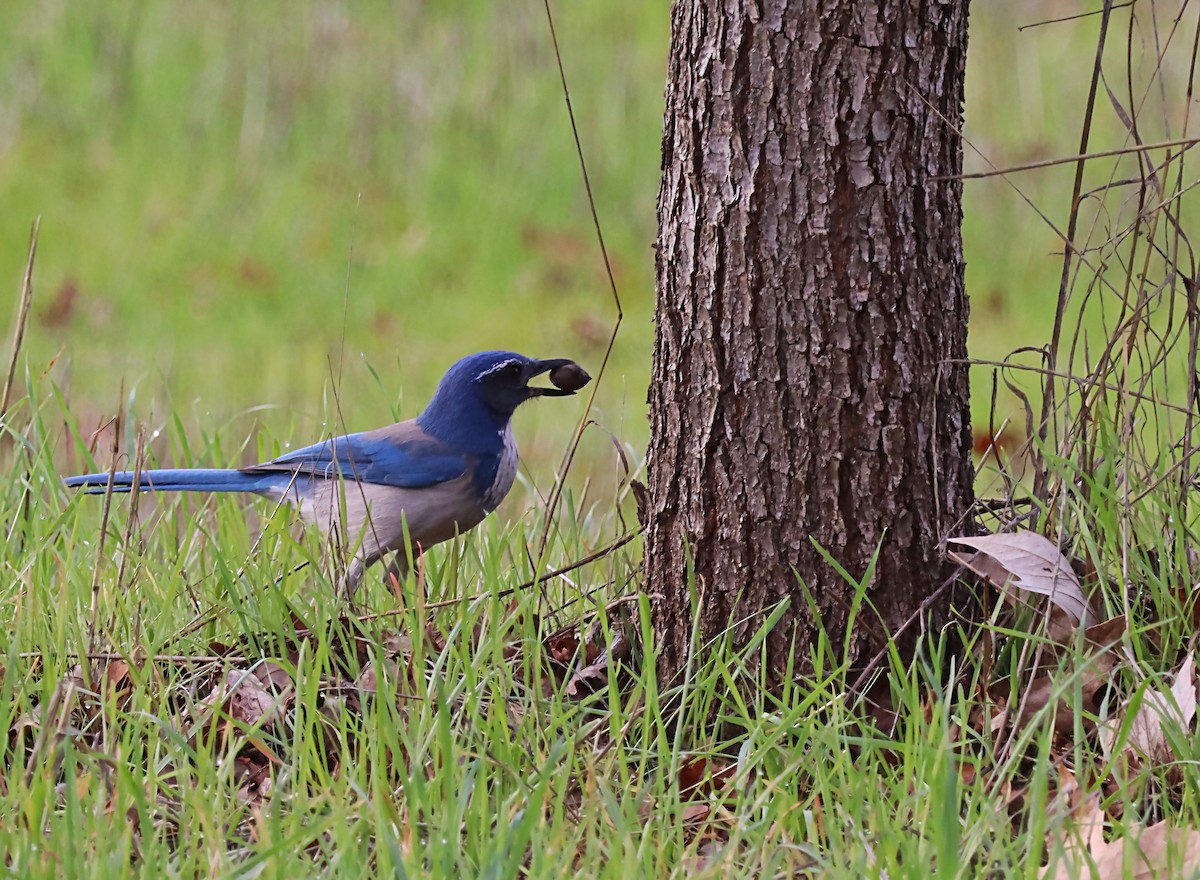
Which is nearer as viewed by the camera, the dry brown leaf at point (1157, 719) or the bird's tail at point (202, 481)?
the dry brown leaf at point (1157, 719)

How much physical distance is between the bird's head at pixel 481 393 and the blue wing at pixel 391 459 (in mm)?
70

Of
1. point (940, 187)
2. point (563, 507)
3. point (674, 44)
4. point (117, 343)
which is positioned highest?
point (674, 44)

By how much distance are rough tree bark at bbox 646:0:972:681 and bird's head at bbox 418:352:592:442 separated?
4.97ft

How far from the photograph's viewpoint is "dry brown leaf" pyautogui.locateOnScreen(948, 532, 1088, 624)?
284cm

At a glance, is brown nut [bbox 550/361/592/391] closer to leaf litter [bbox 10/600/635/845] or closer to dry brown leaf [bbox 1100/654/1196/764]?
leaf litter [bbox 10/600/635/845]

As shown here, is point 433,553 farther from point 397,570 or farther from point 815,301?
point 815,301

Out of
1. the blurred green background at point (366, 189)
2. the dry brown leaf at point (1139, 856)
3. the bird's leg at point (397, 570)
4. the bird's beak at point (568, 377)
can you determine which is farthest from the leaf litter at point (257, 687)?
the blurred green background at point (366, 189)

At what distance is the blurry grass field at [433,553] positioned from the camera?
2.42 meters

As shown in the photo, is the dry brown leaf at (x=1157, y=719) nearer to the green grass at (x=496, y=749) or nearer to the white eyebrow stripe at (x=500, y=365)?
the green grass at (x=496, y=749)

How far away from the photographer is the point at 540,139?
909 cm

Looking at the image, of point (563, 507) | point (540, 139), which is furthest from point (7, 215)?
point (563, 507)

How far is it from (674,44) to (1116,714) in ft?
4.96

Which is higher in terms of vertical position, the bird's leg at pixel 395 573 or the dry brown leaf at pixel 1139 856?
the bird's leg at pixel 395 573

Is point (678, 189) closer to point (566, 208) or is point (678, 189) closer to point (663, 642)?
point (663, 642)
